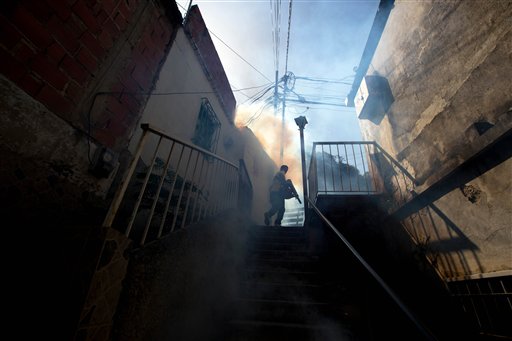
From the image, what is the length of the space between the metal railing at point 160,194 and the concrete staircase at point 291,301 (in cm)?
134

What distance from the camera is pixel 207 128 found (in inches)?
279

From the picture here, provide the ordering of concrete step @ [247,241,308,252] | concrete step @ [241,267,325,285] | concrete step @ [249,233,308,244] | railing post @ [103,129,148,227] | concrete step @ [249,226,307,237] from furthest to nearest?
concrete step @ [249,226,307,237] → concrete step @ [249,233,308,244] → concrete step @ [247,241,308,252] → concrete step @ [241,267,325,285] → railing post @ [103,129,148,227]

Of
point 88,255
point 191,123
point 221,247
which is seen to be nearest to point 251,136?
point 191,123

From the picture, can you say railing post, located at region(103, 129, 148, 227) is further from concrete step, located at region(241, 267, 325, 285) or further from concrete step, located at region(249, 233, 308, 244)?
concrete step, located at region(249, 233, 308, 244)

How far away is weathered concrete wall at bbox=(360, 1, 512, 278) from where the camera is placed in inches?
107

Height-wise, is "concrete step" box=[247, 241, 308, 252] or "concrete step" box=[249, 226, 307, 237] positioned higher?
"concrete step" box=[249, 226, 307, 237]

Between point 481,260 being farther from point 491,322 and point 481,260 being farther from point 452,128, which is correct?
point 452,128

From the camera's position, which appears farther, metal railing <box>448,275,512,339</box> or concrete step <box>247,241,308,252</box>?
concrete step <box>247,241,308,252</box>

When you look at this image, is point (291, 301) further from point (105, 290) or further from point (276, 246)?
point (105, 290)

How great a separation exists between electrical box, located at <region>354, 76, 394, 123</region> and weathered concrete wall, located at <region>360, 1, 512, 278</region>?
60cm

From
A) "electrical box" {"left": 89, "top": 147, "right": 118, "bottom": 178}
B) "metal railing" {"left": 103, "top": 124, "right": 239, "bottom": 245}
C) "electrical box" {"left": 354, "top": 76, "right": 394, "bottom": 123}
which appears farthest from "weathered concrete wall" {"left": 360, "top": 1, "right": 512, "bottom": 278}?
"electrical box" {"left": 89, "top": 147, "right": 118, "bottom": 178}

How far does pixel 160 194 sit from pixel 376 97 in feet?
19.6

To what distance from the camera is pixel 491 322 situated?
271 centimetres

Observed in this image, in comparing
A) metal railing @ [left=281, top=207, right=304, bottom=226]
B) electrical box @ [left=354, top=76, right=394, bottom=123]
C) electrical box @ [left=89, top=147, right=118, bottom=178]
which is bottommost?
electrical box @ [left=89, top=147, right=118, bottom=178]
